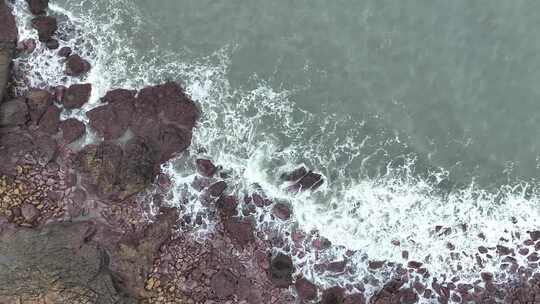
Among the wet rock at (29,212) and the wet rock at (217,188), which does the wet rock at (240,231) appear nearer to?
the wet rock at (217,188)

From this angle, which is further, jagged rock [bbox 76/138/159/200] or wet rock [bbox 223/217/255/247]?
wet rock [bbox 223/217/255/247]

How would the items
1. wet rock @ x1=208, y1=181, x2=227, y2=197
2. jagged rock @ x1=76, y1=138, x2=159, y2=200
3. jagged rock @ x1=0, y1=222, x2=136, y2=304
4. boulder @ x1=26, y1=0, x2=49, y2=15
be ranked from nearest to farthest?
1. jagged rock @ x1=0, y1=222, x2=136, y2=304
2. jagged rock @ x1=76, y1=138, x2=159, y2=200
3. wet rock @ x1=208, y1=181, x2=227, y2=197
4. boulder @ x1=26, y1=0, x2=49, y2=15

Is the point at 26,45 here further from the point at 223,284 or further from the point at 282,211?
the point at 223,284

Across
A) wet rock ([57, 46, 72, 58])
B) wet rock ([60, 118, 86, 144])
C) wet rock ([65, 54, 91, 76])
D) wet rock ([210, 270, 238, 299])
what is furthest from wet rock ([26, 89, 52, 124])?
wet rock ([210, 270, 238, 299])

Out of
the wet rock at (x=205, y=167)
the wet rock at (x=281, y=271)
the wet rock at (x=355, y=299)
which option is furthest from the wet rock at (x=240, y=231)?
the wet rock at (x=355, y=299)

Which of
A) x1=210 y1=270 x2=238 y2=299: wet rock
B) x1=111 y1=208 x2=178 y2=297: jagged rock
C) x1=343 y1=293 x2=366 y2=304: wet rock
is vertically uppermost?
x1=343 y1=293 x2=366 y2=304: wet rock

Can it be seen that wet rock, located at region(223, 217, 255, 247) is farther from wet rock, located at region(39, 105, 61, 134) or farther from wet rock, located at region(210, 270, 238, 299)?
wet rock, located at region(39, 105, 61, 134)

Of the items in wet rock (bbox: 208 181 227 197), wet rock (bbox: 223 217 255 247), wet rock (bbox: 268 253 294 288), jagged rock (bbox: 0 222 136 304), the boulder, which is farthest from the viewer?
the boulder
